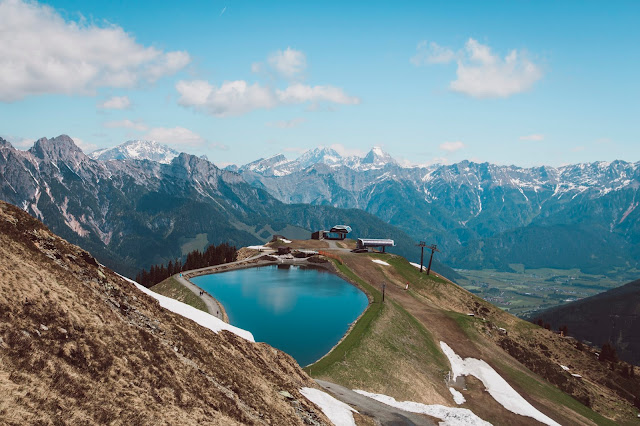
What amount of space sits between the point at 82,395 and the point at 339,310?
61.8 metres

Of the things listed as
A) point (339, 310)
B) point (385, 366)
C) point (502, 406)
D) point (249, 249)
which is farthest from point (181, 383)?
point (249, 249)

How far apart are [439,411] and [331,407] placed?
1681cm

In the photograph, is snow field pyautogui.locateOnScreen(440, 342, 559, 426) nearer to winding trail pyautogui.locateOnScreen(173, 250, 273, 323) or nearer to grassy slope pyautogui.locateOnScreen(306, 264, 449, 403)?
grassy slope pyautogui.locateOnScreen(306, 264, 449, 403)

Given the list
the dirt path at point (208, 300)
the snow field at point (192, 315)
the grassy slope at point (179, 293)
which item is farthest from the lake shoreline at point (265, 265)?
the snow field at point (192, 315)

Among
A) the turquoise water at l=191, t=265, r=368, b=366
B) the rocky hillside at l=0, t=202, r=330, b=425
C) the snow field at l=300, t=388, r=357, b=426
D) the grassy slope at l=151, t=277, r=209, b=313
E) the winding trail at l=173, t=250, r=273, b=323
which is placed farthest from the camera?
the grassy slope at l=151, t=277, r=209, b=313

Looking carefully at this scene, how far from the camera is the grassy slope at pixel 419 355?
54.0 metres

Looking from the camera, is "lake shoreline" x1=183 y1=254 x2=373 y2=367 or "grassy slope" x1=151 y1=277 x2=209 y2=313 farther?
"lake shoreline" x1=183 y1=254 x2=373 y2=367

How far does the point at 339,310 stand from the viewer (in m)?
79.2

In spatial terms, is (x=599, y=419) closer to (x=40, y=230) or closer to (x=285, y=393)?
(x=285, y=393)

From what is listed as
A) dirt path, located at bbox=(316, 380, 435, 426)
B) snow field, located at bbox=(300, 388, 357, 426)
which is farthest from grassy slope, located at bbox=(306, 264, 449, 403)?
snow field, located at bbox=(300, 388, 357, 426)

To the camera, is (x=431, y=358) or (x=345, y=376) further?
(x=431, y=358)

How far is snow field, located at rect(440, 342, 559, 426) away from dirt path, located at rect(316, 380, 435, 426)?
21.9 meters

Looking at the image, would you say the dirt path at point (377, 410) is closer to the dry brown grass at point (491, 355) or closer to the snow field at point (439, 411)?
the snow field at point (439, 411)

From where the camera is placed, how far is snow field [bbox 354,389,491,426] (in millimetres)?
45969
